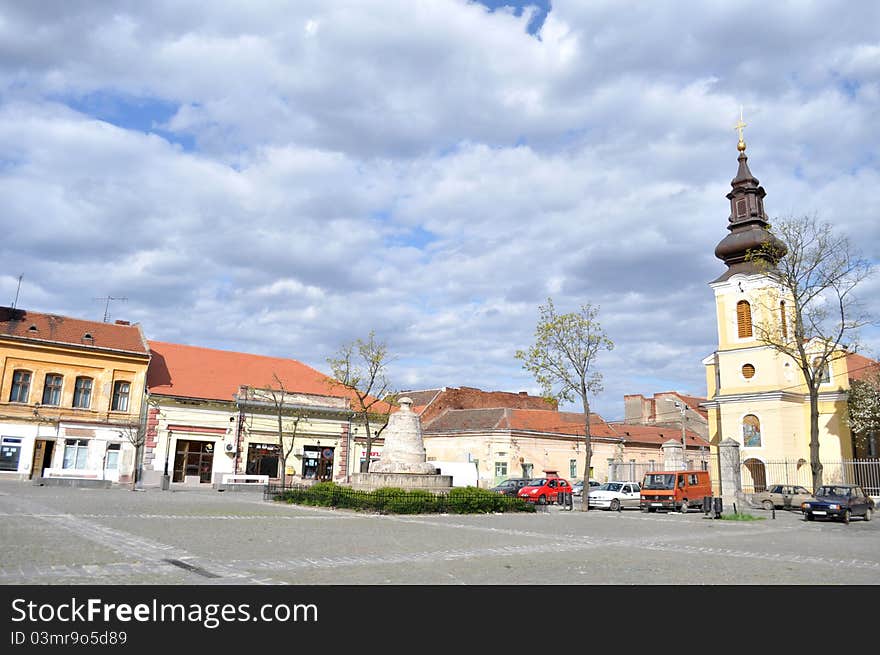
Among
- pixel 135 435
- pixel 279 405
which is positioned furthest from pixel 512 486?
pixel 135 435

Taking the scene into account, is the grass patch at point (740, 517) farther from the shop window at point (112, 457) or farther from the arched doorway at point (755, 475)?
the shop window at point (112, 457)

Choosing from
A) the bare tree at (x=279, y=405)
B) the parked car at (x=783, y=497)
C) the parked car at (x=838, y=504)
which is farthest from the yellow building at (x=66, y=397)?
the parked car at (x=838, y=504)

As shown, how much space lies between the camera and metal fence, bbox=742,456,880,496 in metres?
36.4

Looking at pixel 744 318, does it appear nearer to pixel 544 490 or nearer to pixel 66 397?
pixel 544 490

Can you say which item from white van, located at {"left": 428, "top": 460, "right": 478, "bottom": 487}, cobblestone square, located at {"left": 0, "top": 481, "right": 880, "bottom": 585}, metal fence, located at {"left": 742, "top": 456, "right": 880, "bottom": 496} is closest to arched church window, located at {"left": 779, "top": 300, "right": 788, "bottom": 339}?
metal fence, located at {"left": 742, "top": 456, "right": 880, "bottom": 496}

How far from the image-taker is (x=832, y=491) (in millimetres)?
27438

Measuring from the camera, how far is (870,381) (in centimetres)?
4081

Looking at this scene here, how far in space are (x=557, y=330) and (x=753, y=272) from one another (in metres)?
17.4

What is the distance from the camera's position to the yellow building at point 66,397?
124 ft

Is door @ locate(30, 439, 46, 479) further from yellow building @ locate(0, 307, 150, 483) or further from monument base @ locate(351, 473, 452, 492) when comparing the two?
monument base @ locate(351, 473, 452, 492)

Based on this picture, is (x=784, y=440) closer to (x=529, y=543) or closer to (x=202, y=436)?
(x=529, y=543)

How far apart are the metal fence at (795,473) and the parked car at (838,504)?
962 cm
